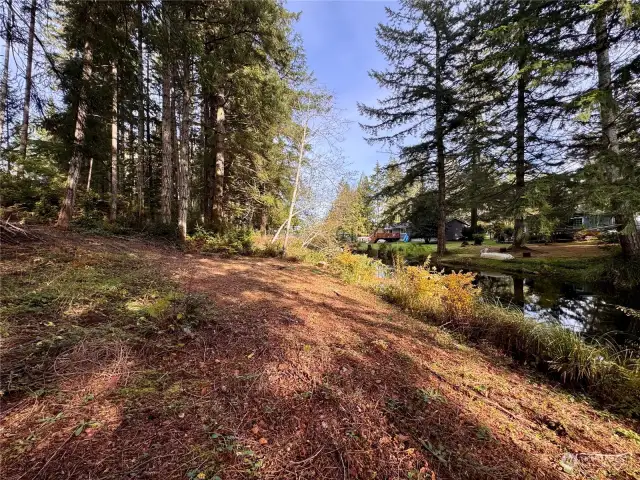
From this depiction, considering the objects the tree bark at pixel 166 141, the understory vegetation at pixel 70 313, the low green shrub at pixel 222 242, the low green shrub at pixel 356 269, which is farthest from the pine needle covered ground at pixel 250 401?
the tree bark at pixel 166 141

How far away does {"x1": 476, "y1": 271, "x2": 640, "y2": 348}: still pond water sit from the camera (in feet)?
17.1

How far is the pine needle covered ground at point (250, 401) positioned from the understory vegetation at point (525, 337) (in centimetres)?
43

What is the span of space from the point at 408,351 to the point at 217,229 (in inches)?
358

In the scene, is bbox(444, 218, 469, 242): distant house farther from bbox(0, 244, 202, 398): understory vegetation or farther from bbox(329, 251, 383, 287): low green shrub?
bbox(0, 244, 202, 398): understory vegetation

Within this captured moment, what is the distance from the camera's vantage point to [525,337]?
4035 mm

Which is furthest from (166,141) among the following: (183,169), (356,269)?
(356,269)

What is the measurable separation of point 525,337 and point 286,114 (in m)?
9.27

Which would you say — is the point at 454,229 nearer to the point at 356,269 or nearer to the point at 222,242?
→ the point at 356,269

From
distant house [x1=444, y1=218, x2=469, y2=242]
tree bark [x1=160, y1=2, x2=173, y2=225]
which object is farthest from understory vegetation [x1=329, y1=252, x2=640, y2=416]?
distant house [x1=444, y1=218, x2=469, y2=242]

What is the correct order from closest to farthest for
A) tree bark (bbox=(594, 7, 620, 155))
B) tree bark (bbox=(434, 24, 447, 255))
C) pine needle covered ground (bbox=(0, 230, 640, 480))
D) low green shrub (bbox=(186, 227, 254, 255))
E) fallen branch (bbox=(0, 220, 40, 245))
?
pine needle covered ground (bbox=(0, 230, 640, 480))
fallen branch (bbox=(0, 220, 40, 245))
tree bark (bbox=(594, 7, 620, 155))
low green shrub (bbox=(186, 227, 254, 255))
tree bark (bbox=(434, 24, 447, 255))

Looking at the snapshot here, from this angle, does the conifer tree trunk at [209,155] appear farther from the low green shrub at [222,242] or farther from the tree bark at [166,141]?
the tree bark at [166,141]

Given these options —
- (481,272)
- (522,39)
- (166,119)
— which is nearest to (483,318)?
(481,272)

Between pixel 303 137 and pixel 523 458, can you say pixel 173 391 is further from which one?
pixel 303 137

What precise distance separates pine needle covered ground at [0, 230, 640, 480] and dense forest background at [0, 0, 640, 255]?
3.65 metres
